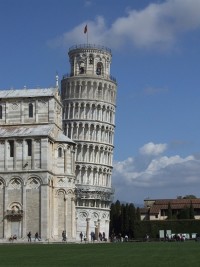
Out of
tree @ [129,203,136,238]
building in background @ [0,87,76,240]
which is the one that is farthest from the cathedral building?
tree @ [129,203,136,238]

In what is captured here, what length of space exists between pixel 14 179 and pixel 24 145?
4117 millimetres

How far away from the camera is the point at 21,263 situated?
26.4 metres

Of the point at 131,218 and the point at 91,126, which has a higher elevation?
the point at 91,126

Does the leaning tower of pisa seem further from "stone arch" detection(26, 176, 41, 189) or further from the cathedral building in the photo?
"stone arch" detection(26, 176, 41, 189)

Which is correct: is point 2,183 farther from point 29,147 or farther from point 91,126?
point 91,126

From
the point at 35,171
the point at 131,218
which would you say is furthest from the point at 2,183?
the point at 131,218

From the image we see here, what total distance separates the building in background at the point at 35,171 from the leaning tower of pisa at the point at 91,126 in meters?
35.3

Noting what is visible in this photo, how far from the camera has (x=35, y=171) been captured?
243 ft

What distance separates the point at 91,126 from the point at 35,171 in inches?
1769

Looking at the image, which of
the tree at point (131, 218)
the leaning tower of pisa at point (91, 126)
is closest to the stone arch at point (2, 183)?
the leaning tower of pisa at point (91, 126)

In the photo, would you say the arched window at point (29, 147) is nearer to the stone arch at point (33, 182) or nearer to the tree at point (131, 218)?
the stone arch at point (33, 182)

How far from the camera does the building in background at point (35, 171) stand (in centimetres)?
7338

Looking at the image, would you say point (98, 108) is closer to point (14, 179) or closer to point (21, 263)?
point (14, 179)

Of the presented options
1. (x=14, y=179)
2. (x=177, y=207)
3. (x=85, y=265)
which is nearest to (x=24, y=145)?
(x=14, y=179)
